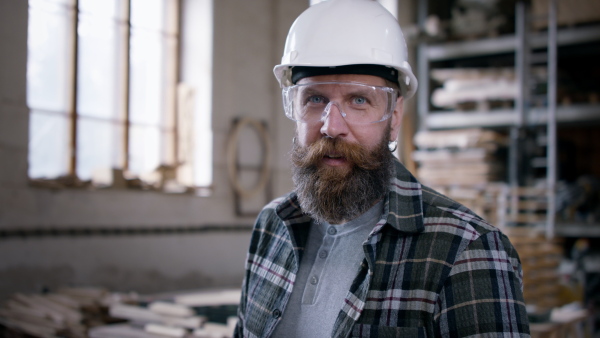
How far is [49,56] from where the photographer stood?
19.2ft

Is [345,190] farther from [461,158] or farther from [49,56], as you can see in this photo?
[461,158]

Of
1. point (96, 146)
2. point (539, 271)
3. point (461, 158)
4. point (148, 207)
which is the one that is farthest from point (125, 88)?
point (461, 158)

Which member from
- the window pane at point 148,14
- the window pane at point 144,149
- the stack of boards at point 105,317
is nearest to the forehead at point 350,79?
the stack of boards at point 105,317

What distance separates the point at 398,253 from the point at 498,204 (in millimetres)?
7488

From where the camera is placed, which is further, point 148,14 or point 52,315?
point 148,14

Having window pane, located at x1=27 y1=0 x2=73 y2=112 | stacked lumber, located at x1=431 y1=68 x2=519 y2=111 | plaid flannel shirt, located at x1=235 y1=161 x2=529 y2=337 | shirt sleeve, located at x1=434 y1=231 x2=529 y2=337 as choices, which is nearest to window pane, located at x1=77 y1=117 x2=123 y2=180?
window pane, located at x1=27 y1=0 x2=73 y2=112

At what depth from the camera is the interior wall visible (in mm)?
5145

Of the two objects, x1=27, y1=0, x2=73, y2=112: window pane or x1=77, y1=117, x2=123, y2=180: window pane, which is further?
x1=77, y1=117, x2=123, y2=180: window pane

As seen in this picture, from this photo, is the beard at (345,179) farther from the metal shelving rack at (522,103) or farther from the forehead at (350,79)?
the metal shelving rack at (522,103)

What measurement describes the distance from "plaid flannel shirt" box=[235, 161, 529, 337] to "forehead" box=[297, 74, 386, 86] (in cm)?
39

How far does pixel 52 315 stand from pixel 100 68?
3.02m

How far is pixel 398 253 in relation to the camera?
1.83m

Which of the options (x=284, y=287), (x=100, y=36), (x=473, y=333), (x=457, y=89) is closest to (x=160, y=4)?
(x=100, y=36)

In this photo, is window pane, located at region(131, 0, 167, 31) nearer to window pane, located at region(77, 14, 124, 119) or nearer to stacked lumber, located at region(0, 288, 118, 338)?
window pane, located at region(77, 14, 124, 119)
